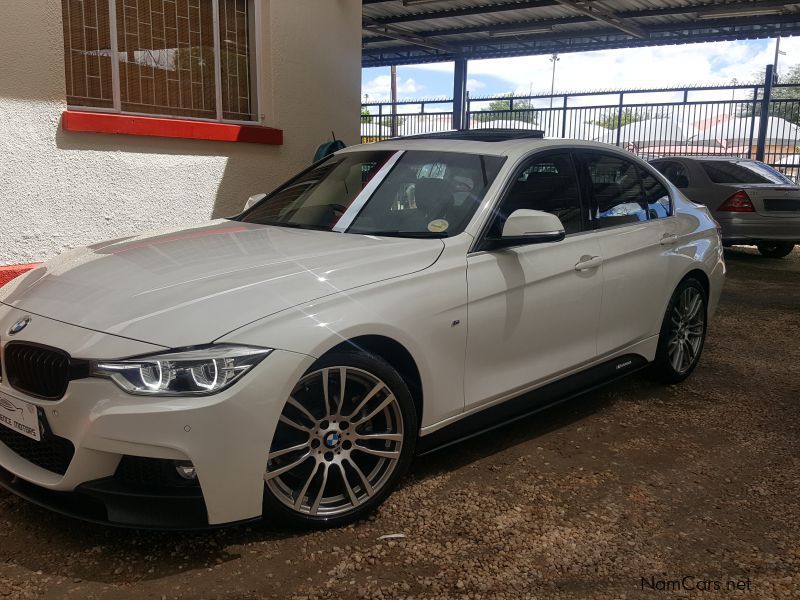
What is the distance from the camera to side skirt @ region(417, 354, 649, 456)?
11.5 feet

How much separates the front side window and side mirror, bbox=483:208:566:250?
0.14 meters

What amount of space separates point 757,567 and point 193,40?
673cm

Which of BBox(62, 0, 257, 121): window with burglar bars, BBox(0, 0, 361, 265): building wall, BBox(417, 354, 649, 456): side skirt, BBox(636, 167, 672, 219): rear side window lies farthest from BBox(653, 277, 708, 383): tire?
BBox(62, 0, 257, 121): window with burglar bars

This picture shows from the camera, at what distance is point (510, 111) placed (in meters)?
20.8

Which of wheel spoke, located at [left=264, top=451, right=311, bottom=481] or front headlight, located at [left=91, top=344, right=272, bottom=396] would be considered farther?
wheel spoke, located at [left=264, top=451, right=311, bottom=481]

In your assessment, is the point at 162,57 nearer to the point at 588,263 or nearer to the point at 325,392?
the point at 588,263

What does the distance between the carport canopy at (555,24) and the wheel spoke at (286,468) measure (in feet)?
38.1

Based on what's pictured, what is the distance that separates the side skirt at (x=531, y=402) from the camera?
138 inches

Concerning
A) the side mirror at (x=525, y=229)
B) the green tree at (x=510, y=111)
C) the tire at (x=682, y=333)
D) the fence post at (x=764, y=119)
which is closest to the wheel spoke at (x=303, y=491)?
the side mirror at (x=525, y=229)

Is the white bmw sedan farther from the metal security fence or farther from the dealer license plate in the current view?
the metal security fence


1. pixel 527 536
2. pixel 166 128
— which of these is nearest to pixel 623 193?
pixel 527 536

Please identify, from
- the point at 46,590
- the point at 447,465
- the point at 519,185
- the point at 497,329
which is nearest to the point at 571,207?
the point at 519,185

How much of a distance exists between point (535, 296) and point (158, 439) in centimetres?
200

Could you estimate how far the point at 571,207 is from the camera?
4230 millimetres
